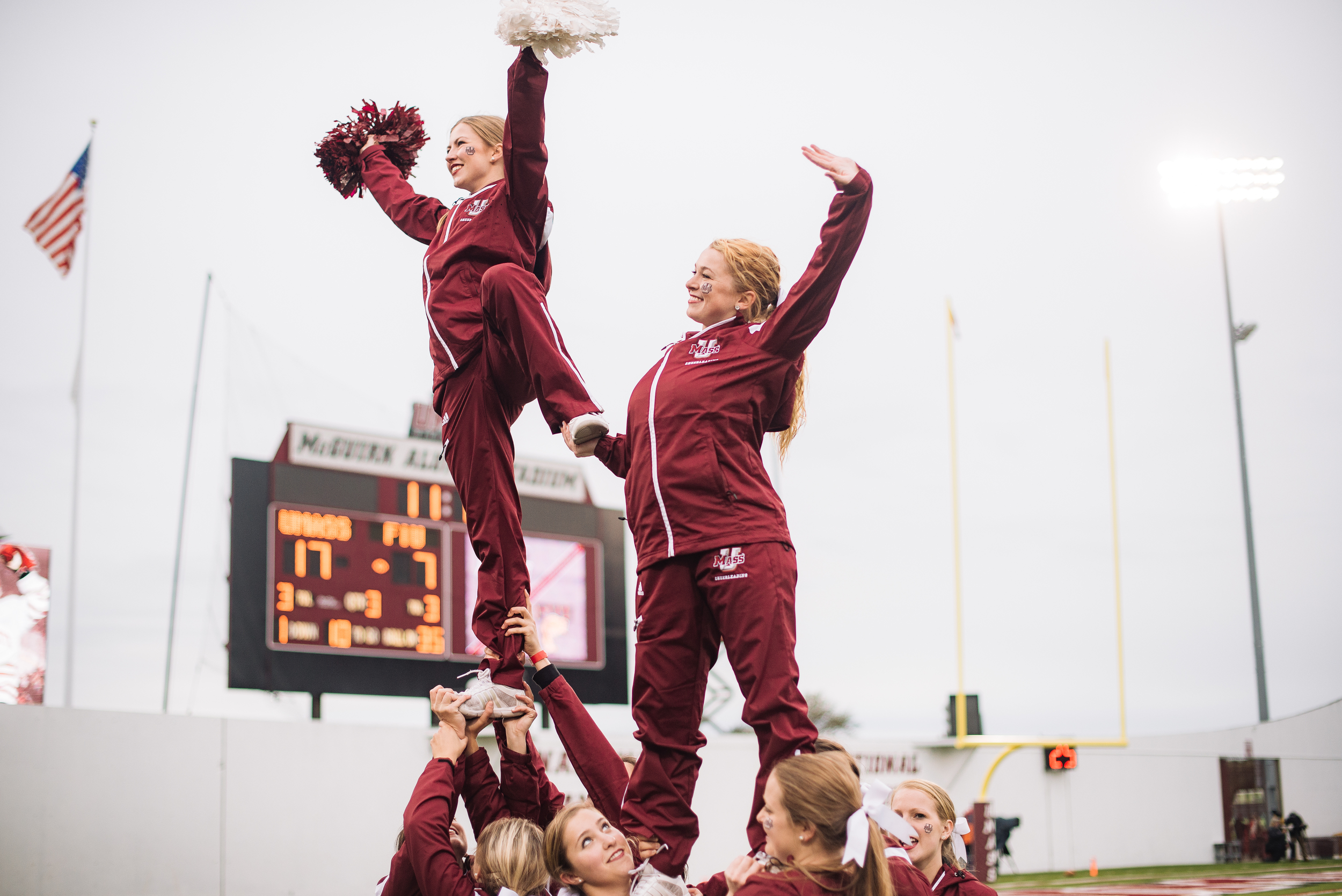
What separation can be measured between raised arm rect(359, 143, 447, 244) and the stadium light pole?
1900 centimetres

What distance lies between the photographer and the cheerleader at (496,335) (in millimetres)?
3334

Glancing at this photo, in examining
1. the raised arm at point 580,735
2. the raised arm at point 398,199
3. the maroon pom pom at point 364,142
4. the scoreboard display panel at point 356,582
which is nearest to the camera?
the raised arm at point 580,735

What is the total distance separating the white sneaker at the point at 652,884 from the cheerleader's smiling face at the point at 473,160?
208 cm

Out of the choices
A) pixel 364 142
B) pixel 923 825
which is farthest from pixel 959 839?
pixel 364 142

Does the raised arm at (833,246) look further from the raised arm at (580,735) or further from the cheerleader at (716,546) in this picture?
the raised arm at (580,735)

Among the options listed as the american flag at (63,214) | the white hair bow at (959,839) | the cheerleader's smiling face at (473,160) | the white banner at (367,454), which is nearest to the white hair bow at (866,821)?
the white hair bow at (959,839)

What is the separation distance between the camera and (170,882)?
10500mm

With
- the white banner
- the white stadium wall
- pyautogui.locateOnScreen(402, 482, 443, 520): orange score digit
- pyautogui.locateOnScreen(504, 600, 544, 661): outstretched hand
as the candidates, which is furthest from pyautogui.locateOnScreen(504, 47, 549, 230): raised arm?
pyautogui.locateOnScreen(402, 482, 443, 520): orange score digit

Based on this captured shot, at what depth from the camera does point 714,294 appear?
11.0ft

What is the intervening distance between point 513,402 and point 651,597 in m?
0.94

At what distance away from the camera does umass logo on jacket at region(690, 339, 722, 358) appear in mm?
3223

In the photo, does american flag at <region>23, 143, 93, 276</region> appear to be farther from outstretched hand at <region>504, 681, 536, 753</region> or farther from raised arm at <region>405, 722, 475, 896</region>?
raised arm at <region>405, 722, 475, 896</region>

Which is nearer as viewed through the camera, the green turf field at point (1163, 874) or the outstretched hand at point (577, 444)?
the outstretched hand at point (577, 444)

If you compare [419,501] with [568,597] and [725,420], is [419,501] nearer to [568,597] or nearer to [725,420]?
[568,597]
